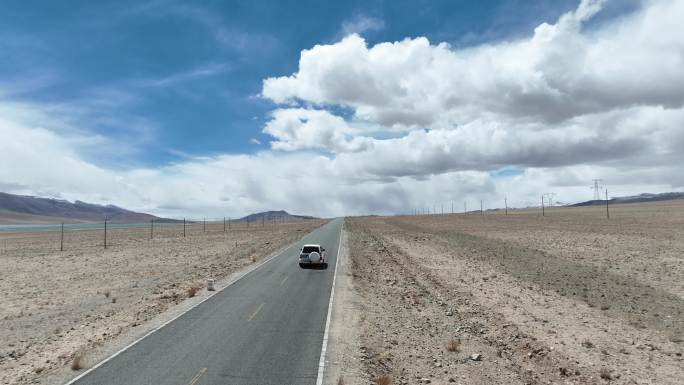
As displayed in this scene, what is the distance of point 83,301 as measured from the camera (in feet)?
84.7

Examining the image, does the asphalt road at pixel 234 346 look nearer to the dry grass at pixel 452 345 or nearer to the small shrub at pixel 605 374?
the dry grass at pixel 452 345

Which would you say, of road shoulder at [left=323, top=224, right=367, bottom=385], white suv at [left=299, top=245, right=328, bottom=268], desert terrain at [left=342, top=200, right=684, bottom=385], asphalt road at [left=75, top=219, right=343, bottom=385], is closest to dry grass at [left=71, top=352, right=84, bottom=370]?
asphalt road at [left=75, top=219, right=343, bottom=385]

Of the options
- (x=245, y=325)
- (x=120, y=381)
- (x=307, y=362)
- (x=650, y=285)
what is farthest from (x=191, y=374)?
(x=650, y=285)

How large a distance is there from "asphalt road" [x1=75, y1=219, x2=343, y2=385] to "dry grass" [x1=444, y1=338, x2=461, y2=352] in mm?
4525

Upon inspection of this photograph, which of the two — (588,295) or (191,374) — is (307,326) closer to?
(191,374)

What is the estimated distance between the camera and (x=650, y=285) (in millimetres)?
24078

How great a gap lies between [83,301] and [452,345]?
69.5ft

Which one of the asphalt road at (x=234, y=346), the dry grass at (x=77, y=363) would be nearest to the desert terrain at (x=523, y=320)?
the asphalt road at (x=234, y=346)

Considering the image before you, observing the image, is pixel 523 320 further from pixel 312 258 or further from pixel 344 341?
pixel 312 258

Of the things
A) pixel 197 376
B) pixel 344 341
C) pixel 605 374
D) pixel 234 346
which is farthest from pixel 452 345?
pixel 197 376

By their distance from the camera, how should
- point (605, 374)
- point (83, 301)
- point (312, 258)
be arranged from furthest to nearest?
point (312, 258), point (83, 301), point (605, 374)

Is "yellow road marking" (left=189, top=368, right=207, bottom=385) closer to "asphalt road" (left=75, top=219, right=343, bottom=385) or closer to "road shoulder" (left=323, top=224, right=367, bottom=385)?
"asphalt road" (left=75, top=219, right=343, bottom=385)

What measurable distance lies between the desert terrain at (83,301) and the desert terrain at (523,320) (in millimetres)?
9269

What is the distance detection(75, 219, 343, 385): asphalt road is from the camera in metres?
13.1
